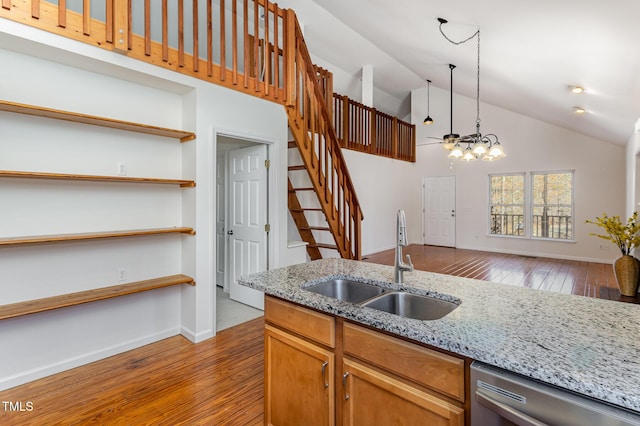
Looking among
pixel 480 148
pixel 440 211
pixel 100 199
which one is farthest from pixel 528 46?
pixel 440 211

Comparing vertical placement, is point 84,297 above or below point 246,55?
below

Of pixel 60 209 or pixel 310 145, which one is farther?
pixel 310 145

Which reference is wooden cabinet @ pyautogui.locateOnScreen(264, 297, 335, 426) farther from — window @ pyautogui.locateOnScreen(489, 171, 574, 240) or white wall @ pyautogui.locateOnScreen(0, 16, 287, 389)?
window @ pyautogui.locateOnScreen(489, 171, 574, 240)

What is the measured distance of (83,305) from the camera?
2703 mm

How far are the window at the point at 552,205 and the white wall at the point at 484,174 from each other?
165 millimetres

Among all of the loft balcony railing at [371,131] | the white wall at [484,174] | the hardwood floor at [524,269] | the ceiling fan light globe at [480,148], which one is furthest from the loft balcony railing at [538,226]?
the ceiling fan light globe at [480,148]

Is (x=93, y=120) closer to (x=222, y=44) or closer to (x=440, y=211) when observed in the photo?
(x=222, y=44)

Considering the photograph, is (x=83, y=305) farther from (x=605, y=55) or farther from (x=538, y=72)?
(x=538, y=72)

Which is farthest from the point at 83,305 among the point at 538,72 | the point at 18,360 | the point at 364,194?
the point at 364,194

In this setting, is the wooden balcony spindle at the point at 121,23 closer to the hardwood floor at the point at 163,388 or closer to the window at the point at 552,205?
the hardwood floor at the point at 163,388

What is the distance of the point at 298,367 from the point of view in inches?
63.1

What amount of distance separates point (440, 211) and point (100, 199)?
7961 millimetres

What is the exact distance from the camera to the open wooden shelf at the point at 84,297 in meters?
2.26

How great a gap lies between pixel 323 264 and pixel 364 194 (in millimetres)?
5200
